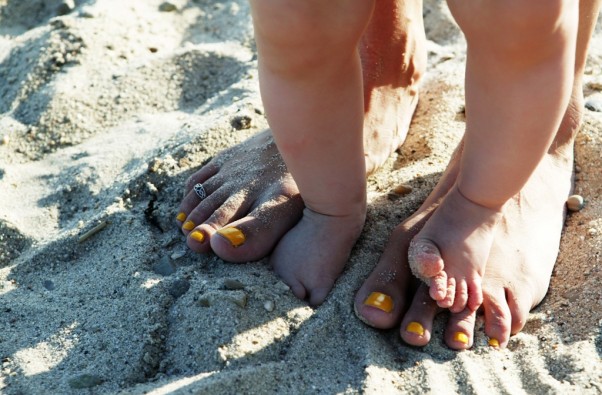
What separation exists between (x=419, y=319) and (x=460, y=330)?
0.09m

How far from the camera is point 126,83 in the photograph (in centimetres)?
280

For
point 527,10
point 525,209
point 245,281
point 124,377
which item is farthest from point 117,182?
point 527,10

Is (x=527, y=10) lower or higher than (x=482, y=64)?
higher

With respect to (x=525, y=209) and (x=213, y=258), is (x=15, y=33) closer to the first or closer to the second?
(x=213, y=258)

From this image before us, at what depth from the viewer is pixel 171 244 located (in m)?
2.08

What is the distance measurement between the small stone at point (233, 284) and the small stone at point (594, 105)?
4.23ft

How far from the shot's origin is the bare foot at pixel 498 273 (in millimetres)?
1775

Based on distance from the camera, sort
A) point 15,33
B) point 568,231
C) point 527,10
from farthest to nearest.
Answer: point 15,33 < point 568,231 < point 527,10

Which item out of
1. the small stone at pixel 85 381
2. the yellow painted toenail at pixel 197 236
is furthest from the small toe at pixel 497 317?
the small stone at pixel 85 381

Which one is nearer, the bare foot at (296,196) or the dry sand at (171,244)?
the dry sand at (171,244)

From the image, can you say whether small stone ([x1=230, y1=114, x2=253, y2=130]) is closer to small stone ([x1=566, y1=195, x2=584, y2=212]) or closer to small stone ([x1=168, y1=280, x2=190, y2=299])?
small stone ([x1=168, y1=280, x2=190, y2=299])

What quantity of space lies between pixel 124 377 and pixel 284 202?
631mm

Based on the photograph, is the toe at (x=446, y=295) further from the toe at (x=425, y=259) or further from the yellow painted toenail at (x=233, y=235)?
the yellow painted toenail at (x=233, y=235)

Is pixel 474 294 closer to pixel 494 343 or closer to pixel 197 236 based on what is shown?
pixel 494 343
